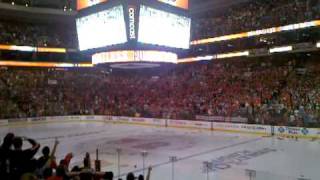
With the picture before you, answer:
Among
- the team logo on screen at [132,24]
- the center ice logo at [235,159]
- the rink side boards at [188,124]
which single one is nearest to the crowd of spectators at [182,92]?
the rink side boards at [188,124]

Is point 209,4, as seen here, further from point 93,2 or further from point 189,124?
point 93,2

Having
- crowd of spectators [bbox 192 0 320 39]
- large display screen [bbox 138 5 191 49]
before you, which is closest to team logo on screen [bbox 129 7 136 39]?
large display screen [bbox 138 5 191 49]

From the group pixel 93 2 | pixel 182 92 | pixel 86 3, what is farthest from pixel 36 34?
pixel 93 2

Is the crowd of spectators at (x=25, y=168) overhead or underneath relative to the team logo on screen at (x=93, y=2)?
Result: underneath

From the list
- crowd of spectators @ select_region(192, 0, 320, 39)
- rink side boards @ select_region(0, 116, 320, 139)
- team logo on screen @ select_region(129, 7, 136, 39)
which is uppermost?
crowd of spectators @ select_region(192, 0, 320, 39)

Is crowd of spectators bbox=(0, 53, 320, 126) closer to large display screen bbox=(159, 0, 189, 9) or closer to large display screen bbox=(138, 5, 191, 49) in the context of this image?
large display screen bbox=(138, 5, 191, 49)

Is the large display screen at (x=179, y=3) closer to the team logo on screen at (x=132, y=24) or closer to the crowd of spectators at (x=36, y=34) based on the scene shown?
the team logo on screen at (x=132, y=24)

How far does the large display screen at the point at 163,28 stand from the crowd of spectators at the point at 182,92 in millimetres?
7253

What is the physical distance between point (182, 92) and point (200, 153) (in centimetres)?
1453

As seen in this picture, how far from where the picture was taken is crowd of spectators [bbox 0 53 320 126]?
2047 cm

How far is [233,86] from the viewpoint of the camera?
26.1 m

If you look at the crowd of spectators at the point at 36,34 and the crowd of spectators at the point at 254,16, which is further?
the crowd of spectators at the point at 36,34

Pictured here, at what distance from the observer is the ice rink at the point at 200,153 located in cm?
999

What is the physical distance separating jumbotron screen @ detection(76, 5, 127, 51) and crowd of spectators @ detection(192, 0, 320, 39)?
1469cm
